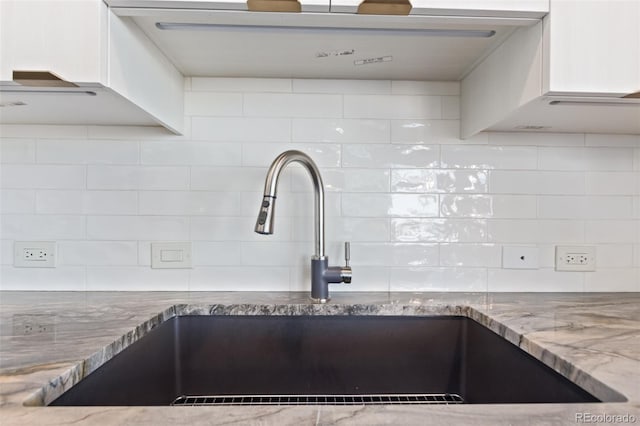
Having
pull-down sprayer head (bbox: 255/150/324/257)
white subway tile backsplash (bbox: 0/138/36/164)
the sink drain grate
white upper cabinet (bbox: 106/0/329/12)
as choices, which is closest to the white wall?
white subway tile backsplash (bbox: 0/138/36/164)

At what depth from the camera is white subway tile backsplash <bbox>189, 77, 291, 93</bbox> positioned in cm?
121

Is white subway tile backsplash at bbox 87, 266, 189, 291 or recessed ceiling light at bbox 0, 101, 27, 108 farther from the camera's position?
white subway tile backsplash at bbox 87, 266, 189, 291

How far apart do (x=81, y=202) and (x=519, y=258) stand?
4.42 ft

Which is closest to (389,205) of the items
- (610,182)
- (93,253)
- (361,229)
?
(361,229)

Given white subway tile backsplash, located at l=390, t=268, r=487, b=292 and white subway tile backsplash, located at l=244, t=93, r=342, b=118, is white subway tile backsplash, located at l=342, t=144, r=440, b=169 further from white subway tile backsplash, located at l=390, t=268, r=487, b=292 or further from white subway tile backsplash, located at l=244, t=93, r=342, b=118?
Answer: white subway tile backsplash, located at l=390, t=268, r=487, b=292

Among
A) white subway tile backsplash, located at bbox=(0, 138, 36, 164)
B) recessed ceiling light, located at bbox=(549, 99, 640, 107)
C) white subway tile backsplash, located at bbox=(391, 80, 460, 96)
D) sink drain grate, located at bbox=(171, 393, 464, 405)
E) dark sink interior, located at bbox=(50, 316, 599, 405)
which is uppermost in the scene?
white subway tile backsplash, located at bbox=(391, 80, 460, 96)

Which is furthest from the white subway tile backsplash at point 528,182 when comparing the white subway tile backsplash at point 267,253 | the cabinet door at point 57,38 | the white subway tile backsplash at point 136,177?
the cabinet door at point 57,38

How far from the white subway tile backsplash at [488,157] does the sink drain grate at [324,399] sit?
2.17 ft

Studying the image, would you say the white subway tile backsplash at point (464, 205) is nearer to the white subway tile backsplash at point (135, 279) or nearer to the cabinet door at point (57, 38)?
the white subway tile backsplash at point (135, 279)

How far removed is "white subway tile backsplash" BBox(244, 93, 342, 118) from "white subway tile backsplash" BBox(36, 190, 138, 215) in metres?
0.47

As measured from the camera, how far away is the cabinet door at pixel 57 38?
78 centimetres

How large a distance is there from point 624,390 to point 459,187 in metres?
0.77

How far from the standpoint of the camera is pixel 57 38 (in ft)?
2.56

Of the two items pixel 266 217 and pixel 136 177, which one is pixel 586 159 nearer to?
pixel 266 217
